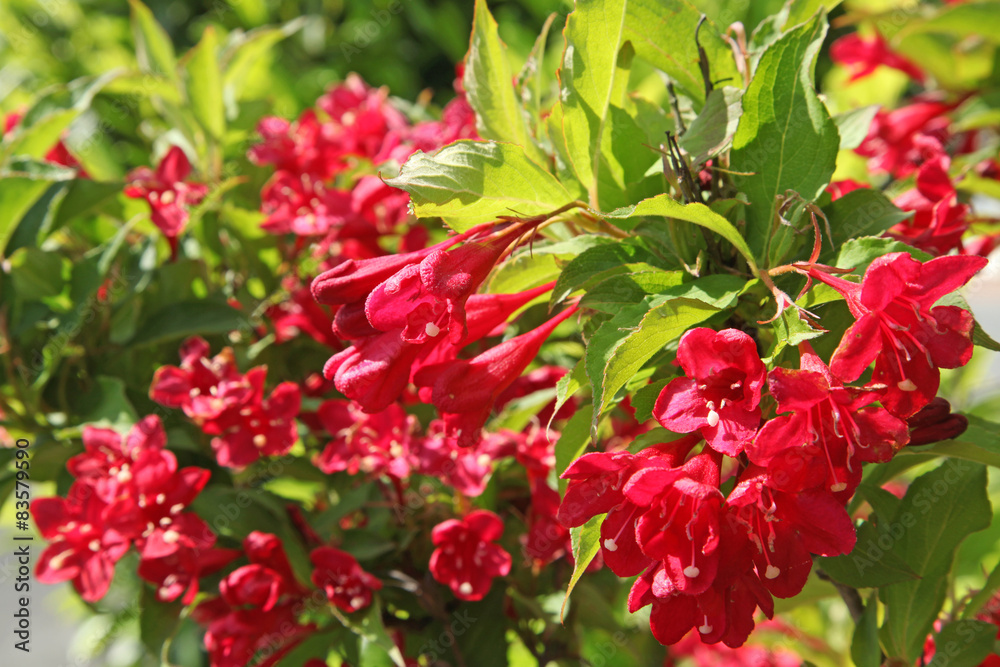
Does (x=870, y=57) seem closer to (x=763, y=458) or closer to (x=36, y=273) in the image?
(x=763, y=458)

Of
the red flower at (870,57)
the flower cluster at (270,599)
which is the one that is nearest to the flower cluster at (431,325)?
the flower cluster at (270,599)

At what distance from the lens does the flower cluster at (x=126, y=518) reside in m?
0.99

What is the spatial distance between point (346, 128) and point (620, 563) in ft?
3.44

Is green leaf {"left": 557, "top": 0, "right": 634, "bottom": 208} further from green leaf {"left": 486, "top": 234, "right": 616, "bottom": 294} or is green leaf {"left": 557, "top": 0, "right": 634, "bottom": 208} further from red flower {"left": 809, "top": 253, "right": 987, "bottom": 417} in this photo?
red flower {"left": 809, "top": 253, "right": 987, "bottom": 417}

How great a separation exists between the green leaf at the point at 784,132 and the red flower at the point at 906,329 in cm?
18

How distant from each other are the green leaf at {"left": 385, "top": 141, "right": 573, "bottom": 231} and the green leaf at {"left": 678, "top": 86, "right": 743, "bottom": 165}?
0.13 meters

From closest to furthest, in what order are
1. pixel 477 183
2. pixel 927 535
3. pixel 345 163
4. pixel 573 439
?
1. pixel 477 183
2. pixel 573 439
3. pixel 927 535
4. pixel 345 163

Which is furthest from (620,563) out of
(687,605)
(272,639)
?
(272,639)

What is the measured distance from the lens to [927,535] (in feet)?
3.03

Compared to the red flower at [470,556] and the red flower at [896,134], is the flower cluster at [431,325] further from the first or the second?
the red flower at [896,134]

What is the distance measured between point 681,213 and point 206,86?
1.11m

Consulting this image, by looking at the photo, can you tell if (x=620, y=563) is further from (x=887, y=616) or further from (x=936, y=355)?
(x=887, y=616)

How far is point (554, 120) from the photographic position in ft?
2.72

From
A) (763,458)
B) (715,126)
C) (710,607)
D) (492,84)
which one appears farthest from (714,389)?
(492,84)
